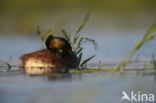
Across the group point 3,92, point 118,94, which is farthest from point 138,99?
point 3,92

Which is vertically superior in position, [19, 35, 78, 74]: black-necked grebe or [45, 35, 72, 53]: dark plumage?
[45, 35, 72, 53]: dark plumage

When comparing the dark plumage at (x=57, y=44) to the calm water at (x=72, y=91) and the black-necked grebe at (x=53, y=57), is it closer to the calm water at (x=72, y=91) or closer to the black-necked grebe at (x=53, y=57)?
the black-necked grebe at (x=53, y=57)

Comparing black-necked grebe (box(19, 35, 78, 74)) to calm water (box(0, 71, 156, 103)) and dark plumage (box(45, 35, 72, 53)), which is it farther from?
calm water (box(0, 71, 156, 103))

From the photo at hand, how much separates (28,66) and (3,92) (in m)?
1.80

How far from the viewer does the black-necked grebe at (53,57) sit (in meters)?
3.47

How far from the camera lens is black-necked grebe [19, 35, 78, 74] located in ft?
11.4

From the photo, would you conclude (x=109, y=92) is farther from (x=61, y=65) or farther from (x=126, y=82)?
(x=61, y=65)

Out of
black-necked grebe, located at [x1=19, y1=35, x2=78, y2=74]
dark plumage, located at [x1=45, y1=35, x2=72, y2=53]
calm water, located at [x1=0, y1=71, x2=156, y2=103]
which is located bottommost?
calm water, located at [x1=0, y1=71, x2=156, y2=103]

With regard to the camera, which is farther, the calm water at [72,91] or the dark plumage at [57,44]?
the dark plumage at [57,44]

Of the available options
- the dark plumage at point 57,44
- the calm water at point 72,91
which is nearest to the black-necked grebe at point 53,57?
the dark plumage at point 57,44

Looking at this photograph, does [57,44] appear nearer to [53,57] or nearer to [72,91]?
[53,57]

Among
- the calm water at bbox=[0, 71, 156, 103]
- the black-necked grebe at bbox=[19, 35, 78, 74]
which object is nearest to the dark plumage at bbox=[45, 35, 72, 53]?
the black-necked grebe at bbox=[19, 35, 78, 74]

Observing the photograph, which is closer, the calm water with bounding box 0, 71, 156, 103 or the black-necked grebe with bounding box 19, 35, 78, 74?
the calm water with bounding box 0, 71, 156, 103

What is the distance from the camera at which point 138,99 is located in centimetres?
162
